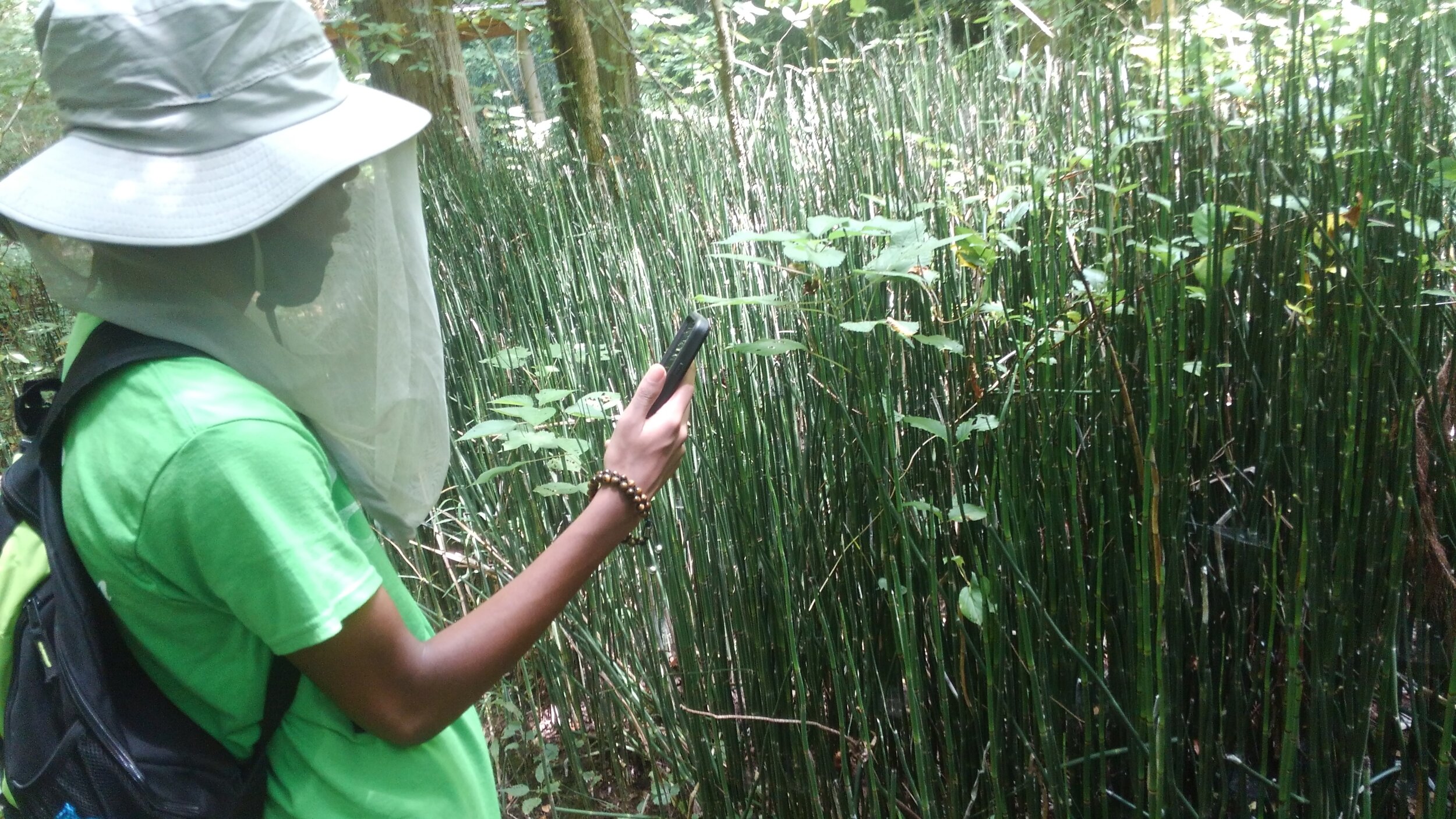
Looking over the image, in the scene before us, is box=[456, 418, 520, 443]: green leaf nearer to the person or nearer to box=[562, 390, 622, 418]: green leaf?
box=[562, 390, 622, 418]: green leaf

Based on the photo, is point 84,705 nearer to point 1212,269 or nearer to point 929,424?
point 929,424

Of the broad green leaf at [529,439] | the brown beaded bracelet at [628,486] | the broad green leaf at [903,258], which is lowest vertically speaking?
the broad green leaf at [529,439]

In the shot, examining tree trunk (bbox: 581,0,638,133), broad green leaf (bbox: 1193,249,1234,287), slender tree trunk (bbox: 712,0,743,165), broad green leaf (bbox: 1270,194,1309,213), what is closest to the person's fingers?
broad green leaf (bbox: 1193,249,1234,287)

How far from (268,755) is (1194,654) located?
90 centimetres

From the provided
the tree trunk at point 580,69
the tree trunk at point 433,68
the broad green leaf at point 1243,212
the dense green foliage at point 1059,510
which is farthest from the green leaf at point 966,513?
the tree trunk at point 433,68

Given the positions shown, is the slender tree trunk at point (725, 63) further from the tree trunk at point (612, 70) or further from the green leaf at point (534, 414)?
the green leaf at point (534, 414)

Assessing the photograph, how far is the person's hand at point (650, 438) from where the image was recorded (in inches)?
31.1

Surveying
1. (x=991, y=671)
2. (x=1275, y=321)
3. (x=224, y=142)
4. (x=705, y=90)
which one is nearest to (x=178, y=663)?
(x=224, y=142)

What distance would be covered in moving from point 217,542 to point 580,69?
3459mm

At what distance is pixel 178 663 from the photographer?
2.07 ft

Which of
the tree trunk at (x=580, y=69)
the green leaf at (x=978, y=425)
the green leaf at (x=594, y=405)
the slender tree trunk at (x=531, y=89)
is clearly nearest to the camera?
the green leaf at (x=978, y=425)

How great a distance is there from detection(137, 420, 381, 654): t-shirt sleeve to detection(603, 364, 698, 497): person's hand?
9.5 inches

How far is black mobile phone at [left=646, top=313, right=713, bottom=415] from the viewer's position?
88cm

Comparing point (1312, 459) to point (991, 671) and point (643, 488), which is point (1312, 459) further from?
point (643, 488)
